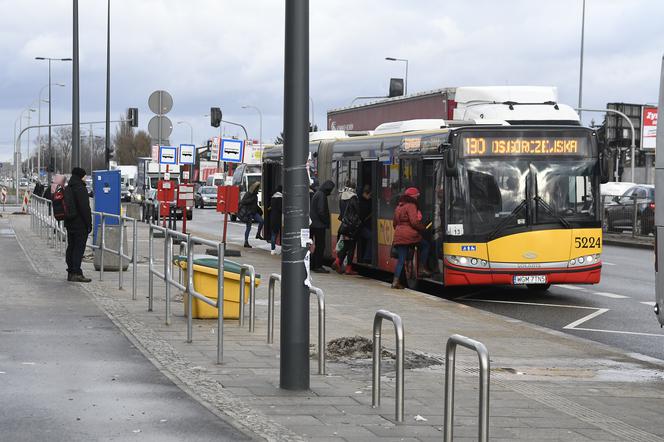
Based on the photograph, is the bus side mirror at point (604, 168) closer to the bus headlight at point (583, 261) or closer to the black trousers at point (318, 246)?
the bus headlight at point (583, 261)

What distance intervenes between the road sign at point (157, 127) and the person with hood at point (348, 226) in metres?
5.23

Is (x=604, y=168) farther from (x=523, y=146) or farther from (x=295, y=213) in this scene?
(x=295, y=213)

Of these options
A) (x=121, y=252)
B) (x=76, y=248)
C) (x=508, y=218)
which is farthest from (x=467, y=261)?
(x=76, y=248)

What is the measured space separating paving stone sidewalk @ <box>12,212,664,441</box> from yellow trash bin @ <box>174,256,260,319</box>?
0.28 meters

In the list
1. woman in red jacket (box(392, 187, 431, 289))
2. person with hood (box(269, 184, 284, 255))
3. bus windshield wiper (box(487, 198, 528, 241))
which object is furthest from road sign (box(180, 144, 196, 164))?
bus windshield wiper (box(487, 198, 528, 241))

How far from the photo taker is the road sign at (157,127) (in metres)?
26.9

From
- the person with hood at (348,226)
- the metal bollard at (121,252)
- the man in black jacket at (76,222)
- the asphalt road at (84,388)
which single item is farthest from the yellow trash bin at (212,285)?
the person with hood at (348,226)

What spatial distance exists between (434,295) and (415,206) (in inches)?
67.2

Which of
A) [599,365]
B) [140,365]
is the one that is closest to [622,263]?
[599,365]

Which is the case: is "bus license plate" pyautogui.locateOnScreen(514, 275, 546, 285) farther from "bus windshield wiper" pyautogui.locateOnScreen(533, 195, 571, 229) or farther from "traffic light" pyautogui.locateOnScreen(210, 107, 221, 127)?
"traffic light" pyautogui.locateOnScreen(210, 107, 221, 127)

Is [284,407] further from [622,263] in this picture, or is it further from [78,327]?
[622,263]

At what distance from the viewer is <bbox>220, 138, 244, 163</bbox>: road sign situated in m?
31.1

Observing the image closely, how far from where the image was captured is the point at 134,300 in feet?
53.1

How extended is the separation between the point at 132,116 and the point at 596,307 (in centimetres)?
3065
